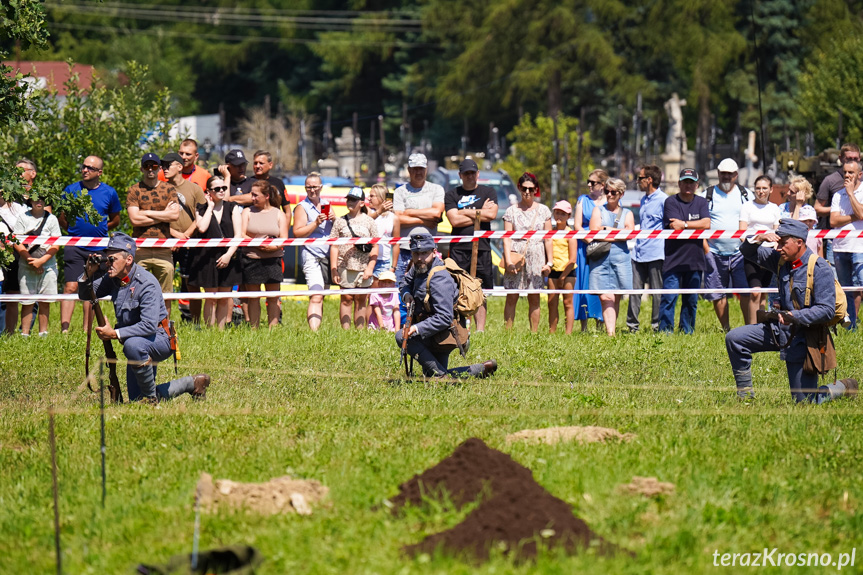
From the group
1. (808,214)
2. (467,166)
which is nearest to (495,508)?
(467,166)

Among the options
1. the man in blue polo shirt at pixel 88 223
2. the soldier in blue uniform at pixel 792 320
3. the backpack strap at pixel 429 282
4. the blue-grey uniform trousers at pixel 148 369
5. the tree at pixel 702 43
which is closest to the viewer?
the soldier in blue uniform at pixel 792 320

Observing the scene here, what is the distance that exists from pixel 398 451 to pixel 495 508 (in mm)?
1819

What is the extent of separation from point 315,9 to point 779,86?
1168 inches

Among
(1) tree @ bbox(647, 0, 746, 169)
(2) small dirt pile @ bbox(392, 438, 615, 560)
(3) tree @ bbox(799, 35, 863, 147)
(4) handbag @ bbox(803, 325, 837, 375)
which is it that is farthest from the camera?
(1) tree @ bbox(647, 0, 746, 169)

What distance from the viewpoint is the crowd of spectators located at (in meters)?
14.0

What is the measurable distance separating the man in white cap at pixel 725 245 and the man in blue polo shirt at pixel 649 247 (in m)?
0.62

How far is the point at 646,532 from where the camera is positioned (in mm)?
6328

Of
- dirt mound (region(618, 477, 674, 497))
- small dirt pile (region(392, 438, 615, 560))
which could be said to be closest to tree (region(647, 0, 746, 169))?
dirt mound (region(618, 477, 674, 497))

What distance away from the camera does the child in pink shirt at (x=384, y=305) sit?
14453 millimetres

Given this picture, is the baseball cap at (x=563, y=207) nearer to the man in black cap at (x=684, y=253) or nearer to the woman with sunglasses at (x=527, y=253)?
the woman with sunglasses at (x=527, y=253)

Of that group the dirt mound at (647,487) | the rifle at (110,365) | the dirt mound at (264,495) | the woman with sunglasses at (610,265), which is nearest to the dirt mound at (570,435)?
the dirt mound at (647,487)

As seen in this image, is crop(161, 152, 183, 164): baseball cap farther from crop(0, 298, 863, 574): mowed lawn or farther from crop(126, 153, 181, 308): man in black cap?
crop(0, 298, 863, 574): mowed lawn

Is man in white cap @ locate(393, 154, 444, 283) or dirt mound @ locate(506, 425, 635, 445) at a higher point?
man in white cap @ locate(393, 154, 444, 283)

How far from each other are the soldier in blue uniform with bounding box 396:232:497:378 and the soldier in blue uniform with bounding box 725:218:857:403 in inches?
92.4
